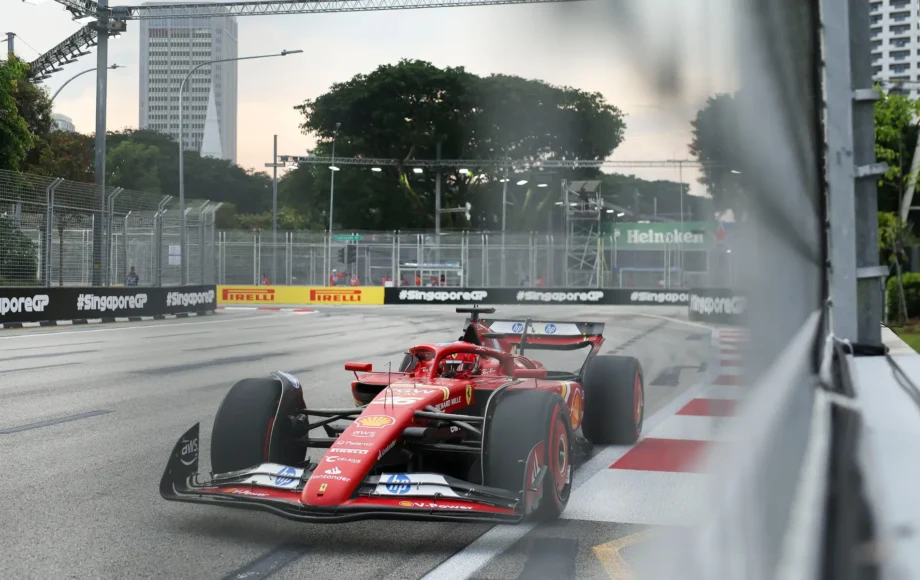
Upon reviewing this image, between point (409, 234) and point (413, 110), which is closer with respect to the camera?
point (413, 110)

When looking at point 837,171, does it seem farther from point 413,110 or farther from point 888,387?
point 413,110

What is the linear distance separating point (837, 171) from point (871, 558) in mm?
1760

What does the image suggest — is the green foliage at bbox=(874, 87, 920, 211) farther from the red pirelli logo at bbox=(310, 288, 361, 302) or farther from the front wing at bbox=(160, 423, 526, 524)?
the red pirelli logo at bbox=(310, 288, 361, 302)

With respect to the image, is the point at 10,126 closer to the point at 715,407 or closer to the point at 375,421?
the point at 375,421

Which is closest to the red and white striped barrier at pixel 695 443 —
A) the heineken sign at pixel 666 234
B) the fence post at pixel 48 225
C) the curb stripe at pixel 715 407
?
the curb stripe at pixel 715 407

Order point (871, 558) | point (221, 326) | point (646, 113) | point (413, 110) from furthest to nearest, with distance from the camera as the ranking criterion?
1. point (221, 326)
2. point (413, 110)
3. point (871, 558)
4. point (646, 113)

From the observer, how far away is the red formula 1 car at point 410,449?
11.8ft

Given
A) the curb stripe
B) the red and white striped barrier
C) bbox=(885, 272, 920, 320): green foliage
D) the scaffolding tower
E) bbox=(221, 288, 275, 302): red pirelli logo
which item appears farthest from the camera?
bbox=(221, 288, 275, 302): red pirelli logo

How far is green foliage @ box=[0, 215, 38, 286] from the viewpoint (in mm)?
17422

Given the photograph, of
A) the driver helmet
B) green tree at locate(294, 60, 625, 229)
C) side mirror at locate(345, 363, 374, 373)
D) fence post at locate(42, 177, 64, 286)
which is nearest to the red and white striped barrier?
green tree at locate(294, 60, 625, 229)

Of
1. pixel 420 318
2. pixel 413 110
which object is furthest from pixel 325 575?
pixel 420 318

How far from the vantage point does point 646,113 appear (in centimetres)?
90

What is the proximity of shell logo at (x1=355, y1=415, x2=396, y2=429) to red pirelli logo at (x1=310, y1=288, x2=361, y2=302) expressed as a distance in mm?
28950

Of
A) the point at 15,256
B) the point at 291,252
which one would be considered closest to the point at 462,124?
the point at 15,256
